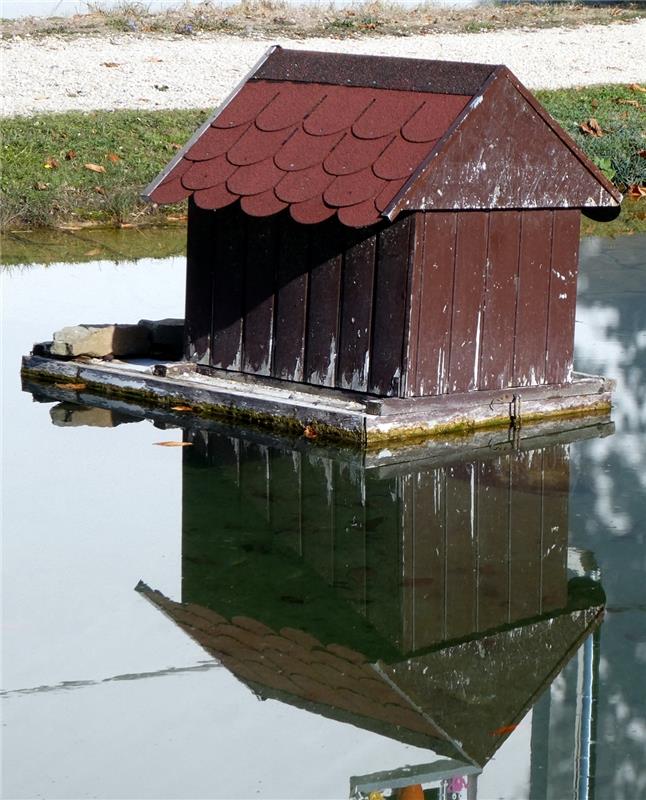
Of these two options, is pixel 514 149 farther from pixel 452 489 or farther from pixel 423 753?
pixel 423 753

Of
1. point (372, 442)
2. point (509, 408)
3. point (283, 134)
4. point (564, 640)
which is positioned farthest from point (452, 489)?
point (283, 134)

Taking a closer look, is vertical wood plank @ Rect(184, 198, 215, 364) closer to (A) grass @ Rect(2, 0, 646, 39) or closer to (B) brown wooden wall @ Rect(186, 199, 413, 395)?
(B) brown wooden wall @ Rect(186, 199, 413, 395)

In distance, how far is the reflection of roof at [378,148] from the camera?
6836mm

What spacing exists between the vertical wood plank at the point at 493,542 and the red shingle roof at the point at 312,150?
1.20 m

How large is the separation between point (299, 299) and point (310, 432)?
0.67 meters

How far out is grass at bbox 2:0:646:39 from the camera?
20.0 m

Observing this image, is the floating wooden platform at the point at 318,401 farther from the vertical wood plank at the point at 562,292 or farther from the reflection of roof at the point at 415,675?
the reflection of roof at the point at 415,675

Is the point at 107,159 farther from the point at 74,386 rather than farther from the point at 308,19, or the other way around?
the point at 308,19

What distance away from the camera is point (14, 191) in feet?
40.9

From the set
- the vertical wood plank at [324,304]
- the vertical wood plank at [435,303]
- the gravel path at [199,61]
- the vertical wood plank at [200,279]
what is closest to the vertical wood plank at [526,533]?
the vertical wood plank at [435,303]

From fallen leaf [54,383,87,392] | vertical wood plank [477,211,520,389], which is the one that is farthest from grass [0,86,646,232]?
vertical wood plank [477,211,520,389]

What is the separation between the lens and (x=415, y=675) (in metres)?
4.55

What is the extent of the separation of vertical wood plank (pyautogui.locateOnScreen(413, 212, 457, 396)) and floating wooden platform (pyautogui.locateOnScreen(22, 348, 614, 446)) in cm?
11

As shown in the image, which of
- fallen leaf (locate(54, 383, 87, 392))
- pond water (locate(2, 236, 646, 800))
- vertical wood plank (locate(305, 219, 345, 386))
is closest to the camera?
pond water (locate(2, 236, 646, 800))
